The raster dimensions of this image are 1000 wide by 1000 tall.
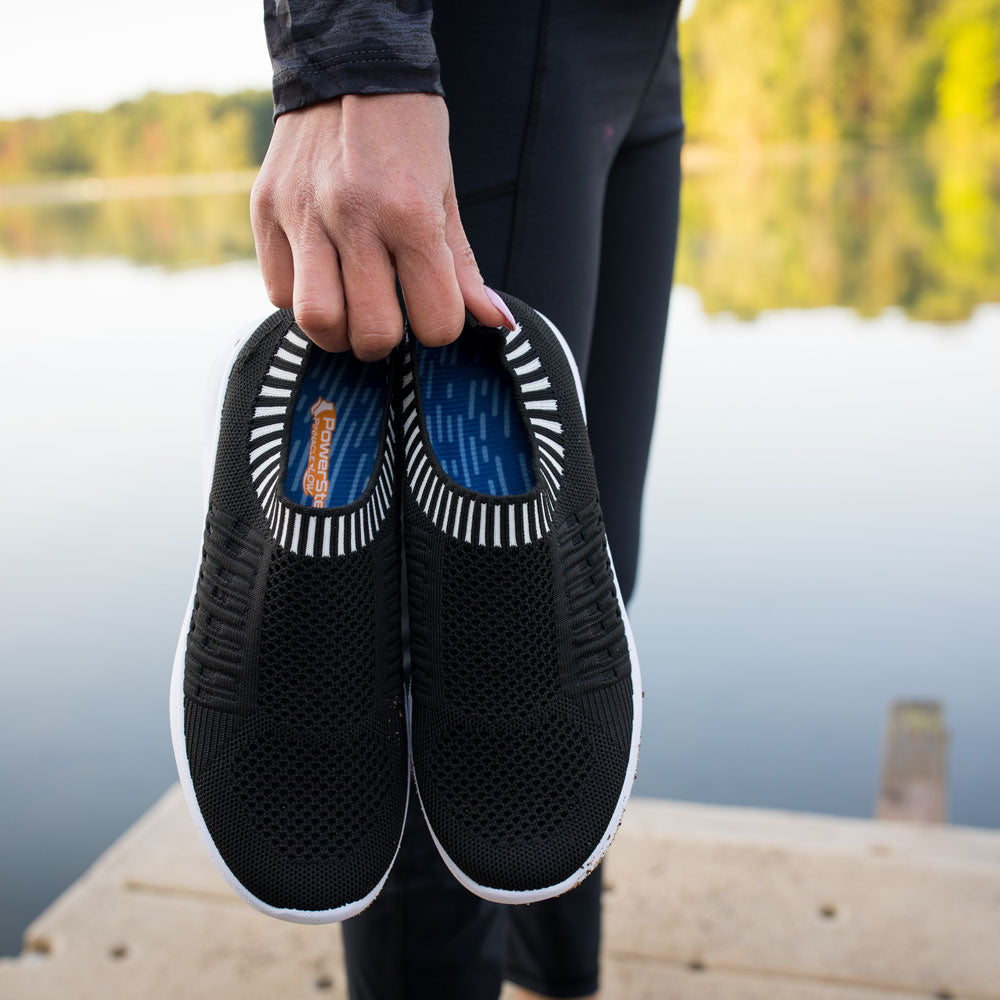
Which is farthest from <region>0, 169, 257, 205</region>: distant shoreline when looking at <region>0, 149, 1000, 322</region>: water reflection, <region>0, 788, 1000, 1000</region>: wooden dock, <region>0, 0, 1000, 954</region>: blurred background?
<region>0, 788, 1000, 1000</region>: wooden dock

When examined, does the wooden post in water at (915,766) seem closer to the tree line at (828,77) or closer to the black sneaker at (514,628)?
the black sneaker at (514,628)

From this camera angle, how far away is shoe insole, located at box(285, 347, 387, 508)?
1.86 ft

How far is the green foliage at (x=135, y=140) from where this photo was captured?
1007 inches

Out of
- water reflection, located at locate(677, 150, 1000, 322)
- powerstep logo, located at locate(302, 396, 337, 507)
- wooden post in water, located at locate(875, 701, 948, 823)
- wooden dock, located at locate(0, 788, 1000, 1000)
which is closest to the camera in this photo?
powerstep logo, located at locate(302, 396, 337, 507)

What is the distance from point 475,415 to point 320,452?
0.10 meters

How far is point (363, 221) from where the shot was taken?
46 centimetres

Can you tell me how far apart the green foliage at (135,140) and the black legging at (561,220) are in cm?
2637

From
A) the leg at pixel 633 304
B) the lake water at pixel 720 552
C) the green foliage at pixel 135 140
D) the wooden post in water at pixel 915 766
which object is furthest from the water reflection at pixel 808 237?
the green foliage at pixel 135 140

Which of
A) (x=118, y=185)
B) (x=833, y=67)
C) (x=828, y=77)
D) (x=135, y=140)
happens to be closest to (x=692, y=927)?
(x=828, y=77)

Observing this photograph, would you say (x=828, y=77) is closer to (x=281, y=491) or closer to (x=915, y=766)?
(x=915, y=766)

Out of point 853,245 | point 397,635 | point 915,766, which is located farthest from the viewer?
point 853,245

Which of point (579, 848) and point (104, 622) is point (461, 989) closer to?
point (579, 848)

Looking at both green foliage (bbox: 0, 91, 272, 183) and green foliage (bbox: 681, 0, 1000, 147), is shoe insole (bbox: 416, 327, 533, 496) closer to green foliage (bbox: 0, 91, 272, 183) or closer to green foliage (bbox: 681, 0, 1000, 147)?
green foliage (bbox: 681, 0, 1000, 147)

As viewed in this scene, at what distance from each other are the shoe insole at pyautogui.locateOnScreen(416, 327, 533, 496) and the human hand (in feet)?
0.27
